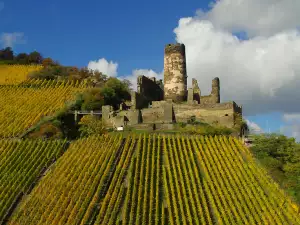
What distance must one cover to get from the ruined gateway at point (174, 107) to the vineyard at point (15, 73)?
14890 mm

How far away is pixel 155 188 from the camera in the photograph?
71.6 ft

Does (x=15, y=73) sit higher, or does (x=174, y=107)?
(x=15, y=73)

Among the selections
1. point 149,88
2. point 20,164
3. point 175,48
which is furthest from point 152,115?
point 20,164

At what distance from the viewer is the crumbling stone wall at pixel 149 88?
133 ft

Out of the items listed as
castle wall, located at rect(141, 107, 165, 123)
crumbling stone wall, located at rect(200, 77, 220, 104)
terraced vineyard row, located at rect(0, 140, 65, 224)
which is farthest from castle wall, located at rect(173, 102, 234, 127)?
terraced vineyard row, located at rect(0, 140, 65, 224)

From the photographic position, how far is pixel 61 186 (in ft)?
73.3

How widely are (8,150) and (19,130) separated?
17.3 feet

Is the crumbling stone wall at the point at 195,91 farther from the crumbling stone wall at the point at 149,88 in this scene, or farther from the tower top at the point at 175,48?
the crumbling stone wall at the point at 149,88

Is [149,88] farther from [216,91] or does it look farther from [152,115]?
[152,115]

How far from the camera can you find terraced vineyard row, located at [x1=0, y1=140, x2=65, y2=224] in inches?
886

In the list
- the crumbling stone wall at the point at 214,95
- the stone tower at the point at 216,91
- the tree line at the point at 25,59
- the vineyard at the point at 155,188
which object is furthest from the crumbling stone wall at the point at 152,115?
the tree line at the point at 25,59

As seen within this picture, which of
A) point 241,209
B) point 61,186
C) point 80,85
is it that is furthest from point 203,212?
point 80,85

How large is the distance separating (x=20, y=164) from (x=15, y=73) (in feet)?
100

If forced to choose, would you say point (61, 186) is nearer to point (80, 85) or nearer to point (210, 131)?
point (210, 131)
